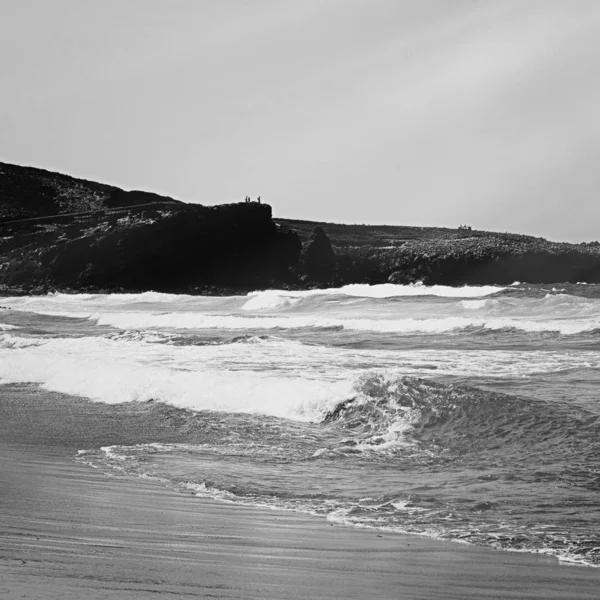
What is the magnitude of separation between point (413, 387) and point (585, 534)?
5.40 metres

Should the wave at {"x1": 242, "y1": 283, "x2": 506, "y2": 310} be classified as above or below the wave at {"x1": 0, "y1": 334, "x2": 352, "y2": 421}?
above

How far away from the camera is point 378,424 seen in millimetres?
9906

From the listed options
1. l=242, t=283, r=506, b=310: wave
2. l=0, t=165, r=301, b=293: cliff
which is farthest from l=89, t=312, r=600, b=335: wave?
l=0, t=165, r=301, b=293: cliff

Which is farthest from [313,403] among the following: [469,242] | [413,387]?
[469,242]

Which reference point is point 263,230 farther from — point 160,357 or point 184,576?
point 184,576

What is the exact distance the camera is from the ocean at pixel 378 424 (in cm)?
623

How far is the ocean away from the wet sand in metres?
0.36

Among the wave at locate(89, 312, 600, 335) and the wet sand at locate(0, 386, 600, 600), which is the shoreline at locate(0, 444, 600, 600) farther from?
the wave at locate(89, 312, 600, 335)

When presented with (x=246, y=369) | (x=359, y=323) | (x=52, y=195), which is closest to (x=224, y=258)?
(x=52, y=195)

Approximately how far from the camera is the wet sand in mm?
4062

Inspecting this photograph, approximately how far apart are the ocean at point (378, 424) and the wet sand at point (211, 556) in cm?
36

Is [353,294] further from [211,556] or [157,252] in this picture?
[211,556]

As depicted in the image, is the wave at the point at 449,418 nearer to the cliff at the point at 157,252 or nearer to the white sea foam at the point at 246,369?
the white sea foam at the point at 246,369

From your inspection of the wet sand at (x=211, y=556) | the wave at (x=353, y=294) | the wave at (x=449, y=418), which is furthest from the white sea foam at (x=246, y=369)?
the wave at (x=353, y=294)
